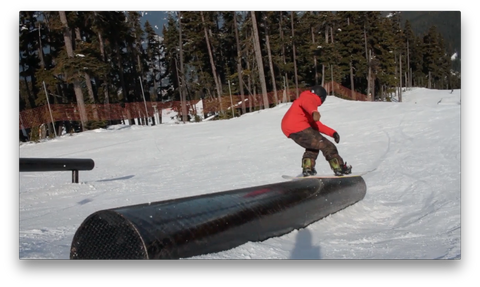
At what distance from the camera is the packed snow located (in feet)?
13.6

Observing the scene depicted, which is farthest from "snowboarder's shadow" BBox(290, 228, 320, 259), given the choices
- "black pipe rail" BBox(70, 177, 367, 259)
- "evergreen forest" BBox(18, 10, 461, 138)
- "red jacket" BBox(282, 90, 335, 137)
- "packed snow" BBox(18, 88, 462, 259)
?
"evergreen forest" BBox(18, 10, 461, 138)

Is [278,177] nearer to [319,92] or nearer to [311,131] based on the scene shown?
[311,131]

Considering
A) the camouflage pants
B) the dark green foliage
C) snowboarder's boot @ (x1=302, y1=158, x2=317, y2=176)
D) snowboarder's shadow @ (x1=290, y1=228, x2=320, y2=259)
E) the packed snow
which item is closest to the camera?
snowboarder's shadow @ (x1=290, y1=228, x2=320, y2=259)

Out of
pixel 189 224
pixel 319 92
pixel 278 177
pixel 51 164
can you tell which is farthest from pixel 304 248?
pixel 278 177

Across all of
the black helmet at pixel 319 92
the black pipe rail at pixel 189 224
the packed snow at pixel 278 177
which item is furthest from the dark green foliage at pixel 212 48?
the black pipe rail at pixel 189 224

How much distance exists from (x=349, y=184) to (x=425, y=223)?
1.42 m

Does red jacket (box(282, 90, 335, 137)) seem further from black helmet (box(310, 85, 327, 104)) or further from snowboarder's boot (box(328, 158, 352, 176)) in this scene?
snowboarder's boot (box(328, 158, 352, 176))

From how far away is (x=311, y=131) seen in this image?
7176 mm

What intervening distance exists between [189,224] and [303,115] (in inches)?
173

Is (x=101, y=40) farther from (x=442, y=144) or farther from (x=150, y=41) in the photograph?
(x=442, y=144)

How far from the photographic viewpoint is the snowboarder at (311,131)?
700cm

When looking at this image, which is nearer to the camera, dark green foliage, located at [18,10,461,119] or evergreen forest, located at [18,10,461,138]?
evergreen forest, located at [18,10,461,138]

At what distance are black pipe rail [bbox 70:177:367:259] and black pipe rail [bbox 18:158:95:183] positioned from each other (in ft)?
10.1

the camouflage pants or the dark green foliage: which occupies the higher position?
the dark green foliage
